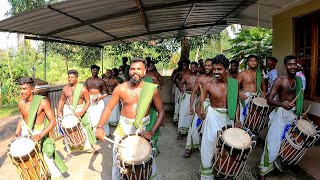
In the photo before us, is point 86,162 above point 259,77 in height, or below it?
below

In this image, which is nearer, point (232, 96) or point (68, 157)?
point (232, 96)

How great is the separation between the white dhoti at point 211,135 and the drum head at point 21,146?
7.23 feet

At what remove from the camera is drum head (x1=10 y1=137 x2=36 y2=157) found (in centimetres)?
324

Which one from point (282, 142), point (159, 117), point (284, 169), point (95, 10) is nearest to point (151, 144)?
point (159, 117)

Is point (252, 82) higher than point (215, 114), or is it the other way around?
point (252, 82)

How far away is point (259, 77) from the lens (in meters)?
5.60

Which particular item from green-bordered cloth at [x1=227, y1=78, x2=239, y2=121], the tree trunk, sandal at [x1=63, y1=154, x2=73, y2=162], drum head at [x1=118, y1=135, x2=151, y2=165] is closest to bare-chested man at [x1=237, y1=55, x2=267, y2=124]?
green-bordered cloth at [x1=227, y1=78, x2=239, y2=121]

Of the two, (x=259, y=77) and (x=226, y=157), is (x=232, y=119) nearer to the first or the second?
(x=226, y=157)

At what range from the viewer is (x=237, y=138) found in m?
3.41

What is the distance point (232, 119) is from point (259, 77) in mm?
2077

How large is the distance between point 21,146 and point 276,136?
3.35 metres

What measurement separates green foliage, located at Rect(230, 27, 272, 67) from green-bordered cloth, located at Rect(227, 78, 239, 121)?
6.14 m

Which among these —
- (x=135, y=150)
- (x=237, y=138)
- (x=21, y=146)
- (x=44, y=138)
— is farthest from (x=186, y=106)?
(x=21, y=146)

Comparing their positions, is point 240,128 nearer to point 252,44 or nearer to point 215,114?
point 215,114
